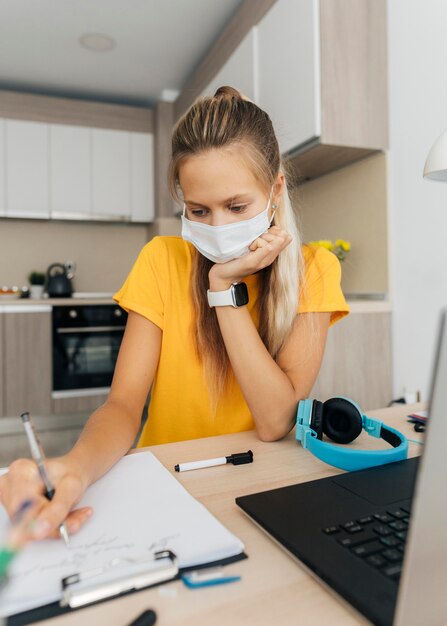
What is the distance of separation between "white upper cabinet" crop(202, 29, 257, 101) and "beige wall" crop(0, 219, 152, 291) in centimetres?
171

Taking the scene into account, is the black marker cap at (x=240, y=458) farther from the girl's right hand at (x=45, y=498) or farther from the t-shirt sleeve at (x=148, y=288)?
the t-shirt sleeve at (x=148, y=288)

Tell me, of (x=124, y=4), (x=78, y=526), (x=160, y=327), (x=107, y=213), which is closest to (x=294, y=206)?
(x=160, y=327)

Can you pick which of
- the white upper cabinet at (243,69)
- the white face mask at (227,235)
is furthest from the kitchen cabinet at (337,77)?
the white face mask at (227,235)

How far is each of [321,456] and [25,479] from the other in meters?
0.38

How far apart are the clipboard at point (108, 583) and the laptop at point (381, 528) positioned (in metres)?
0.10

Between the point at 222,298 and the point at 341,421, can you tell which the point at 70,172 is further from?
the point at 341,421

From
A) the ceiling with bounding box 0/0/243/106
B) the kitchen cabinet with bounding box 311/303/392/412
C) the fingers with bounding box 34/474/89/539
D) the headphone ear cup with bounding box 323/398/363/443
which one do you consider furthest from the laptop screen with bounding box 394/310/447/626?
the ceiling with bounding box 0/0/243/106

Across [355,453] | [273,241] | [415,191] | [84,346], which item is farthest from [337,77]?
[84,346]

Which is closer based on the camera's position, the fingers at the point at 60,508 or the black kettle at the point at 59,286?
the fingers at the point at 60,508

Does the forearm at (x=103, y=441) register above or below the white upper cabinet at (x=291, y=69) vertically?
below

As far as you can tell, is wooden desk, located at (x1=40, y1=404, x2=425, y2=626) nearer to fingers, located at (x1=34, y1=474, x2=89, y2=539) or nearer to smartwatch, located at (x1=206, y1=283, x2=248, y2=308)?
fingers, located at (x1=34, y1=474, x2=89, y2=539)

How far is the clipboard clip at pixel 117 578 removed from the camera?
38 centimetres

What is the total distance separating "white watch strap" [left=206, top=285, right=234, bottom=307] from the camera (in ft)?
3.19

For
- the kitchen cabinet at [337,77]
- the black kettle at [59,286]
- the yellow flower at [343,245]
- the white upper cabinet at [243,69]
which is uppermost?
the white upper cabinet at [243,69]
